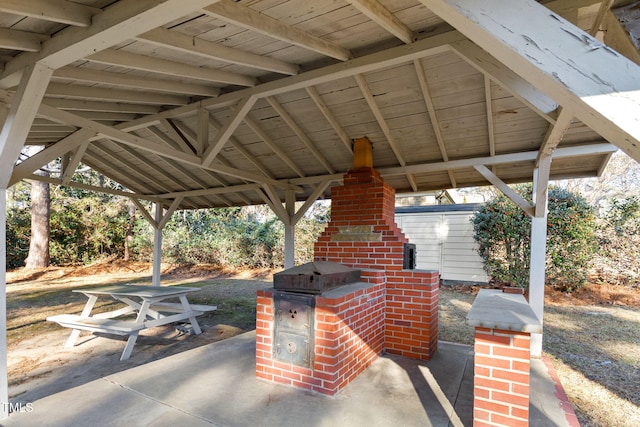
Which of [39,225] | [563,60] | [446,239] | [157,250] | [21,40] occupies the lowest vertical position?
[157,250]

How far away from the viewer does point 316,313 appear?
277 centimetres

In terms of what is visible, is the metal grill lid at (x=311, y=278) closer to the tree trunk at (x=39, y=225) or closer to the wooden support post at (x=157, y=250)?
the wooden support post at (x=157, y=250)

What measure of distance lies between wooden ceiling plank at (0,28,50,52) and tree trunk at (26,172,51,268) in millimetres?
12497

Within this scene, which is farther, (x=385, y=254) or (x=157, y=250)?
(x=157, y=250)

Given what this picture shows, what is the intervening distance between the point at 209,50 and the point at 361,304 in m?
2.65

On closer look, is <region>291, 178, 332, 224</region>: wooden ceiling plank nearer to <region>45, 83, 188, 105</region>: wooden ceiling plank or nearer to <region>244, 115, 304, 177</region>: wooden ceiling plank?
<region>244, 115, 304, 177</region>: wooden ceiling plank

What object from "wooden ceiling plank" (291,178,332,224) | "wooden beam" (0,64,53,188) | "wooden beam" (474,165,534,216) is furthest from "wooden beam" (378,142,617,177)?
"wooden beam" (0,64,53,188)

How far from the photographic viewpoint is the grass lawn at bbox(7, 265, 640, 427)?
3287 mm

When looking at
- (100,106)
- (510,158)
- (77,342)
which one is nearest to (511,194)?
(510,158)

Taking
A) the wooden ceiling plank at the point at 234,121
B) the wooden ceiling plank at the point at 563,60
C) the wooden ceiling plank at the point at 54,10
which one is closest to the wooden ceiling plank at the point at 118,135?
the wooden ceiling plank at the point at 234,121

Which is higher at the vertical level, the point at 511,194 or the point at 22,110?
the point at 22,110

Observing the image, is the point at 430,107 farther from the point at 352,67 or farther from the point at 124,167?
the point at 124,167

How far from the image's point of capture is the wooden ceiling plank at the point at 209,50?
2.29 m

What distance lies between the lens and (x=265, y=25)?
2.33 meters
